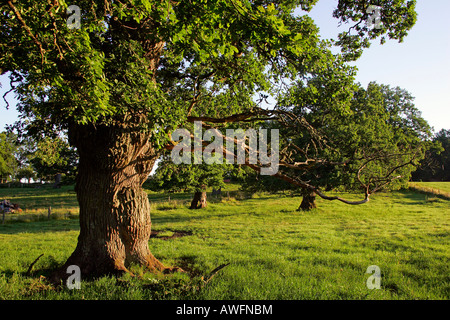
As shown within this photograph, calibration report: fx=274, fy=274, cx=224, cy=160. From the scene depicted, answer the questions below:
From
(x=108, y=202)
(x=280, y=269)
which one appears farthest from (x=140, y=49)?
(x=280, y=269)

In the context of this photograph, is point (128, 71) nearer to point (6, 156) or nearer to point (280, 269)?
point (280, 269)

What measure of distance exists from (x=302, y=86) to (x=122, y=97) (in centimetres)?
522

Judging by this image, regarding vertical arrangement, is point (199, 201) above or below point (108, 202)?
below

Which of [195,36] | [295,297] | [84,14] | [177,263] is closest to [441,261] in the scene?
[295,297]

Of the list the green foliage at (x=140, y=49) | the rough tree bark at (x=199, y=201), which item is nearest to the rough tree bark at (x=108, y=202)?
the green foliage at (x=140, y=49)

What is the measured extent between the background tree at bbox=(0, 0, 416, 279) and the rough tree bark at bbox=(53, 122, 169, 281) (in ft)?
0.08

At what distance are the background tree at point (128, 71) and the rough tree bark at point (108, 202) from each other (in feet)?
0.08

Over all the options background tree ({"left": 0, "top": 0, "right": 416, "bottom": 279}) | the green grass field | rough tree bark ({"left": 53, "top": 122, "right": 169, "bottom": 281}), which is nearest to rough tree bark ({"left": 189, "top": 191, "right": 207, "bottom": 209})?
the green grass field

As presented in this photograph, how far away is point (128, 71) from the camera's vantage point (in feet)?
18.8

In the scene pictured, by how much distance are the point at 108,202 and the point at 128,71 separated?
3364mm

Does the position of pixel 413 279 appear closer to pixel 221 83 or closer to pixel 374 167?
pixel 221 83

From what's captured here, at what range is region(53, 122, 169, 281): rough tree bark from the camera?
22.5 feet

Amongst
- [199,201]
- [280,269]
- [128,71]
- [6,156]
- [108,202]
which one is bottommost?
[199,201]

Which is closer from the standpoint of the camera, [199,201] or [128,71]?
[128,71]
